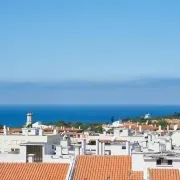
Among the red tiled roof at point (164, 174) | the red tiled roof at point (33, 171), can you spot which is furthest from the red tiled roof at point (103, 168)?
the red tiled roof at point (164, 174)

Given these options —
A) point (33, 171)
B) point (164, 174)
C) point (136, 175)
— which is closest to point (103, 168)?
point (136, 175)

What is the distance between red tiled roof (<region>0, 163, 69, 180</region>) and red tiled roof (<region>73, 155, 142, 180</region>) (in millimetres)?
733

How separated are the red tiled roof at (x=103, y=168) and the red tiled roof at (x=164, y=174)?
4.86 ft

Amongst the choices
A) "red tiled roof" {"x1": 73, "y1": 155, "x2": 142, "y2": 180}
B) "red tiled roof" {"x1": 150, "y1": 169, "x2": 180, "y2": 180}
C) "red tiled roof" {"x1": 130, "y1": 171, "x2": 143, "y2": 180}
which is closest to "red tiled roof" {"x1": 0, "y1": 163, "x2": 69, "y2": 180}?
"red tiled roof" {"x1": 73, "y1": 155, "x2": 142, "y2": 180}

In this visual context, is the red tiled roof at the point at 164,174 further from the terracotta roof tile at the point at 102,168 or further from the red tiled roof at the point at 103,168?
the terracotta roof tile at the point at 102,168

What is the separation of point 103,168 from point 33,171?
10.6ft

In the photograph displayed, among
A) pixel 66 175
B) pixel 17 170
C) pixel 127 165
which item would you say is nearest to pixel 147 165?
pixel 127 165

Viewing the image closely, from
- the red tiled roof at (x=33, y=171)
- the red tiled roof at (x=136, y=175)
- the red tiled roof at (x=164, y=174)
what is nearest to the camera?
the red tiled roof at (x=164, y=174)

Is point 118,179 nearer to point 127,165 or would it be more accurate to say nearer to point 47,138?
point 127,165

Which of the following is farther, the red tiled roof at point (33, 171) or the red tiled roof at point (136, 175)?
the red tiled roof at point (33, 171)

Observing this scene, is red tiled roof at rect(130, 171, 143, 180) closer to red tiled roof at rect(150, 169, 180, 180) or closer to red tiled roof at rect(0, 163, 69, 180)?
red tiled roof at rect(150, 169, 180, 180)

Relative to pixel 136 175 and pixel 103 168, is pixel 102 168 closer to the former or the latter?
pixel 103 168

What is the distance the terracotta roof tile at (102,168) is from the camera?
31547 mm

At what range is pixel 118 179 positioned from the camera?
31.1 meters
